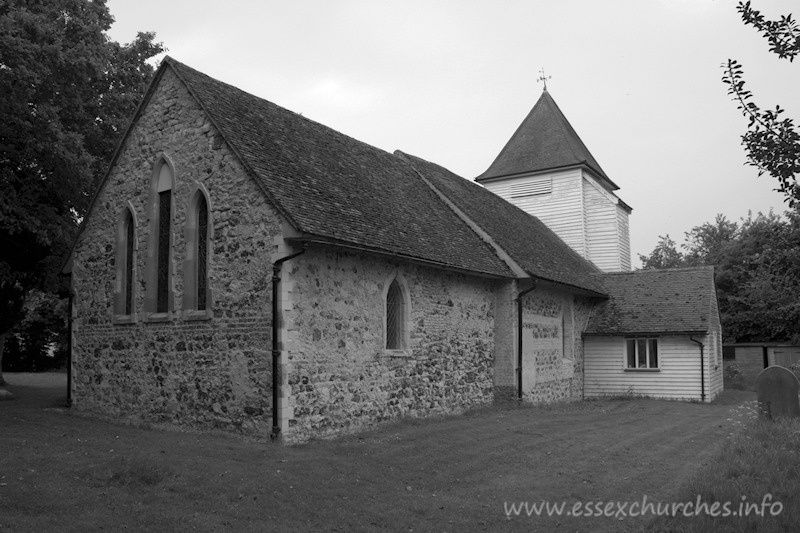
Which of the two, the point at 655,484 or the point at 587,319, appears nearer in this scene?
the point at 655,484

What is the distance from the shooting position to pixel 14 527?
7312mm

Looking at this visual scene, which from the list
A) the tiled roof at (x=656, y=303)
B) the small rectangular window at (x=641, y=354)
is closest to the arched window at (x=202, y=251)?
the tiled roof at (x=656, y=303)

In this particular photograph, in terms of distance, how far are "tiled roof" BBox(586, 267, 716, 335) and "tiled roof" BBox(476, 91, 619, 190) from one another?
21.8ft

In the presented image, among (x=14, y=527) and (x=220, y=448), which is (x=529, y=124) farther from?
(x=14, y=527)

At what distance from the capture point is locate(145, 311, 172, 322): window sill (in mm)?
14578

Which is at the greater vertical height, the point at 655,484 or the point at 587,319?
the point at 587,319

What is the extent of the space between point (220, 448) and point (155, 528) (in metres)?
3.96

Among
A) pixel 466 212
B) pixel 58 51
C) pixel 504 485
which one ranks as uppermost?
pixel 58 51

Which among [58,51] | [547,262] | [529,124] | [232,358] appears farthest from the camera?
[529,124]

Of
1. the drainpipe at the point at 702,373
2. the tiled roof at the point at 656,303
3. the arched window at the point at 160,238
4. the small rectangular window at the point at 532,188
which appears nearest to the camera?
the arched window at the point at 160,238

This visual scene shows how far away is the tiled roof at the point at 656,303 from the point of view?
2447cm

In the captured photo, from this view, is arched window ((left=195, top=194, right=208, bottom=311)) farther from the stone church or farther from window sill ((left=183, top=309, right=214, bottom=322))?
window sill ((left=183, top=309, right=214, bottom=322))

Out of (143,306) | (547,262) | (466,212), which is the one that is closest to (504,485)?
(143,306)

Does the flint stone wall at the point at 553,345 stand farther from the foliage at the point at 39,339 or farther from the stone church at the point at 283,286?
the foliage at the point at 39,339
